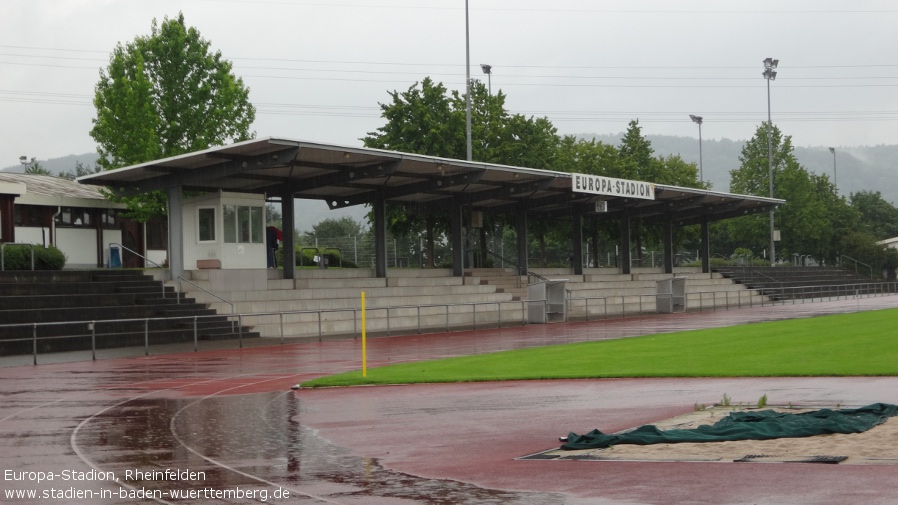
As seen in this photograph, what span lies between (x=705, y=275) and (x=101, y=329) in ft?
135

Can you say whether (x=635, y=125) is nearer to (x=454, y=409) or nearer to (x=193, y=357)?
(x=193, y=357)

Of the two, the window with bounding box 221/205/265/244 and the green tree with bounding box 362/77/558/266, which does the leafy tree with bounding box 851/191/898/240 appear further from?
the window with bounding box 221/205/265/244

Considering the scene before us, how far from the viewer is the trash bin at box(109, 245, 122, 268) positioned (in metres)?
45.7

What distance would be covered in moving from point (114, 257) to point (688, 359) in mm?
33407

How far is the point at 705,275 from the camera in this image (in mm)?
60344

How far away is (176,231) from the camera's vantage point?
35.7 m

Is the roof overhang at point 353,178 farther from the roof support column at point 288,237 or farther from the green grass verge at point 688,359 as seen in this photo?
the green grass verge at point 688,359

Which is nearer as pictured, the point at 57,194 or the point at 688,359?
the point at 688,359

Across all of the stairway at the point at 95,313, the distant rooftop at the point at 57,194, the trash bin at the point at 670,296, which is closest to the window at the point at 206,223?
the stairway at the point at 95,313

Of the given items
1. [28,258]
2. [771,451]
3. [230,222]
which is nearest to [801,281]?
[230,222]

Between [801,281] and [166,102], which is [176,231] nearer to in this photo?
[166,102]

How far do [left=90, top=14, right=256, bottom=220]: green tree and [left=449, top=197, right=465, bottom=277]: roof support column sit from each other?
38.1ft

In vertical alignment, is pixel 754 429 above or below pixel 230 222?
below

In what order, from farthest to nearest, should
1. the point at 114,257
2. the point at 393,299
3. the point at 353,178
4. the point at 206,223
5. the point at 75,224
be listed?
1. the point at 75,224
2. the point at 114,257
3. the point at 393,299
4. the point at 353,178
5. the point at 206,223
